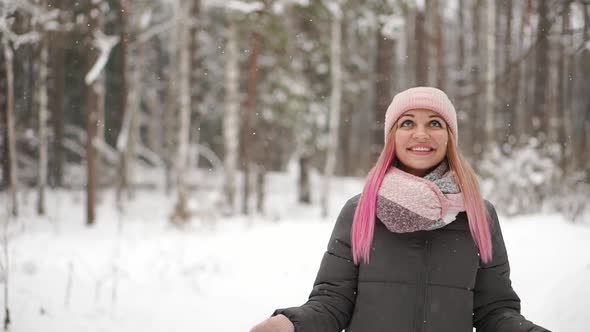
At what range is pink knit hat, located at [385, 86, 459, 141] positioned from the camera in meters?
2.04

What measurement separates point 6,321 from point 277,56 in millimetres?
12101

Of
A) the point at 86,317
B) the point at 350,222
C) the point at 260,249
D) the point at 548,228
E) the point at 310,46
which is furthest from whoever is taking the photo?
the point at 310,46

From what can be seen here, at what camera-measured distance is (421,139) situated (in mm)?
Answer: 2000

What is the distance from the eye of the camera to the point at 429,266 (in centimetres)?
188

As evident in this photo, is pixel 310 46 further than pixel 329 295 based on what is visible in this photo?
Yes

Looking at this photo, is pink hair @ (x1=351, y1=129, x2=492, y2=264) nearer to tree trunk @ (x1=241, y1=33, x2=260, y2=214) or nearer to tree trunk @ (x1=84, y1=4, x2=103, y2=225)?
tree trunk @ (x1=241, y1=33, x2=260, y2=214)

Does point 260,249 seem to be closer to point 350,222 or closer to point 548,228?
point 548,228

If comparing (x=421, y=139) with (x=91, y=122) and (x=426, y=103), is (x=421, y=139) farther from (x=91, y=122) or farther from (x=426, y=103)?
(x=91, y=122)

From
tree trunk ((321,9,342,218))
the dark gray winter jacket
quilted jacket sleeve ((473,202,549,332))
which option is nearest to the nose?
the dark gray winter jacket

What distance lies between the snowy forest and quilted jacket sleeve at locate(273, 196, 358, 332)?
2724 millimetres

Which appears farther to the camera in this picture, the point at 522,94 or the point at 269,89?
the point at 522,94

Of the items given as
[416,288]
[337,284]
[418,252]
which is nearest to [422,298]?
[416,288]

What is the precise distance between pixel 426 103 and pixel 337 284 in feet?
3.10

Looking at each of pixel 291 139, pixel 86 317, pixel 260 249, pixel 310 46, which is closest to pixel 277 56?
pixel 310 46
